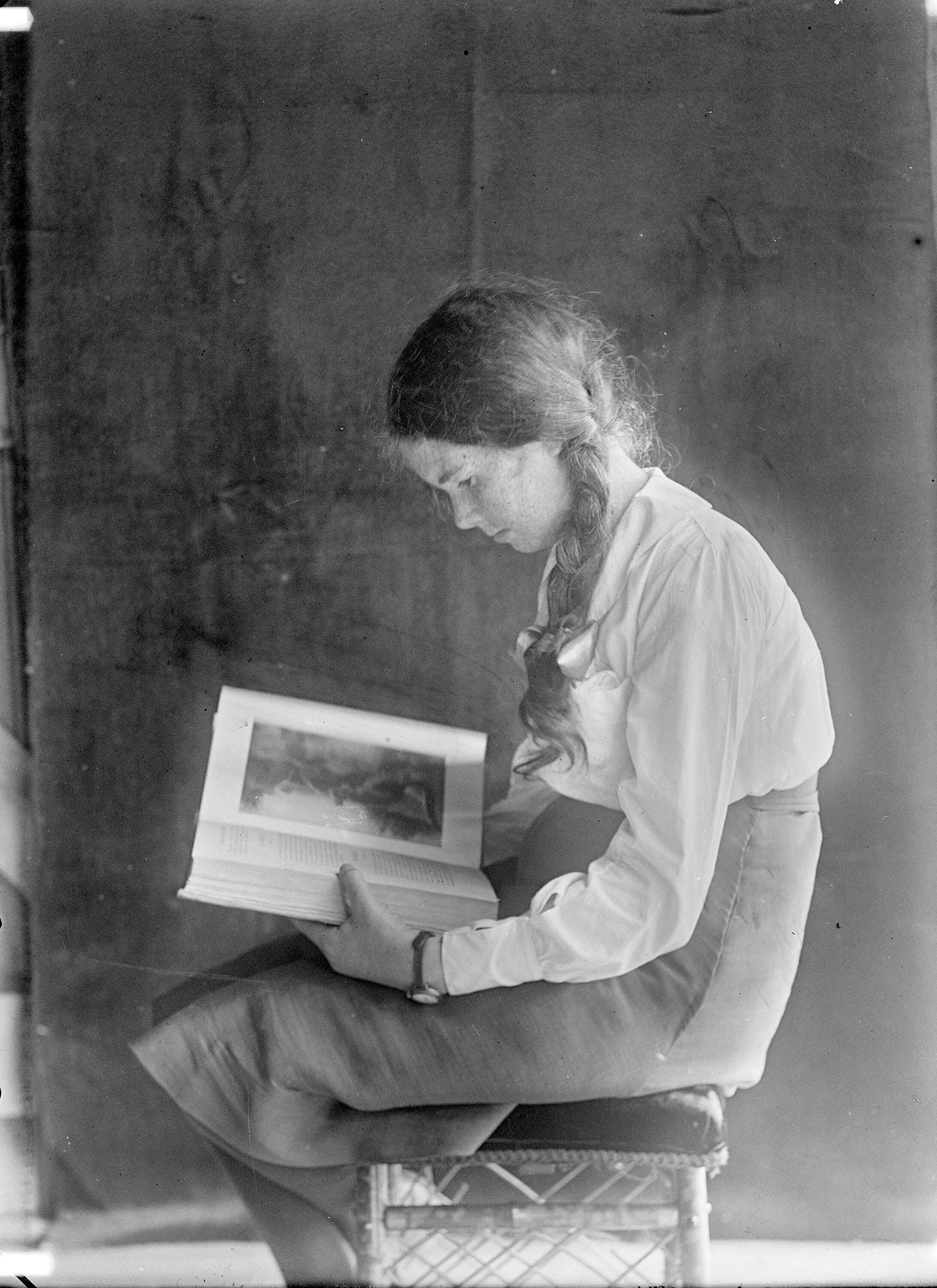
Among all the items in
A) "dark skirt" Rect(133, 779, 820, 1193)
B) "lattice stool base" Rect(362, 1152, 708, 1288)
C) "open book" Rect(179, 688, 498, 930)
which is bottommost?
"lattice stool base" Rect(362, 1152, 708, 1288)

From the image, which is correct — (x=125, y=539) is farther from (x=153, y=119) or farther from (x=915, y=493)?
(x=915, y=493)

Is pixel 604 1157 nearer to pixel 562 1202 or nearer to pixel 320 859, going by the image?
pixel 562 1202

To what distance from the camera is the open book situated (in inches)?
57.0

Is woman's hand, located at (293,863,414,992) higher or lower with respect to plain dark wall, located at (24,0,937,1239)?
lower

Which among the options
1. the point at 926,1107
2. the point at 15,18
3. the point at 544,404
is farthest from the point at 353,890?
the point at 15,18

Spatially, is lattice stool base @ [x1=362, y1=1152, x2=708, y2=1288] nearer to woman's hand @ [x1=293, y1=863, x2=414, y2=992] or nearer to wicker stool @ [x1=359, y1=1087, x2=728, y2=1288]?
wicker stool @ [x1=359, y1=1087, x2=728, y2=1288]

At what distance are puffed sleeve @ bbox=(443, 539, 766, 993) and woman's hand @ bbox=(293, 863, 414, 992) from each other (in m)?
0.06

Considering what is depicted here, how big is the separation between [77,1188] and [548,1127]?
674 millimetres

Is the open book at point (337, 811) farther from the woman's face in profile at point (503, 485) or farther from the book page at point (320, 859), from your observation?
the woman's face in profile at point (503, 485)

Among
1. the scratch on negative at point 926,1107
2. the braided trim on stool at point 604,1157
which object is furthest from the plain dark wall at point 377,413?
the braided trim on stool at point 604,1157

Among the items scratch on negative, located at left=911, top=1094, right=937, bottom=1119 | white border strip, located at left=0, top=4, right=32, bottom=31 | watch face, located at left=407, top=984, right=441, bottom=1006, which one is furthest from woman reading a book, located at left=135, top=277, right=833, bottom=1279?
white border strip, located at left=0, top=4, right=32, bottom=31

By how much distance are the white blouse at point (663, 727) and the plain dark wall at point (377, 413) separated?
84 mm

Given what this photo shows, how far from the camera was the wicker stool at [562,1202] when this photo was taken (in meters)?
1.43

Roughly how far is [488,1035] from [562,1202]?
255 mm
